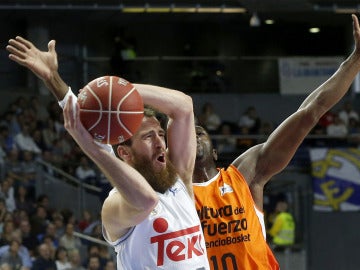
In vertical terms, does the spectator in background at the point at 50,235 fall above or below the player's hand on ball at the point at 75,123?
below

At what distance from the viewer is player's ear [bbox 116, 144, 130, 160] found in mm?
5516

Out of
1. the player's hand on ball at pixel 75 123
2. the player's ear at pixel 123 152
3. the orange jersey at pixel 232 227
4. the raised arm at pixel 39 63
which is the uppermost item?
the raised arm at pixel 39 63

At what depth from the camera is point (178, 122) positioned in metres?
5.68

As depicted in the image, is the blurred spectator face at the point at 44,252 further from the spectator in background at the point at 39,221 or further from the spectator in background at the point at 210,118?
the spectator in background at the point at 210,118

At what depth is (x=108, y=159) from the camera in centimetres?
479

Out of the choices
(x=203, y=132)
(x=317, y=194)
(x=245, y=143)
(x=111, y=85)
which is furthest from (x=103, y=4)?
(x=111, y=85)

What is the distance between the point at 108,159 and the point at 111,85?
0.37 metres

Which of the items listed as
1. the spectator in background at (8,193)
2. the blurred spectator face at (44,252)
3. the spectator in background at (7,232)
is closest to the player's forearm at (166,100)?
the blurred spectator face at (44,252)

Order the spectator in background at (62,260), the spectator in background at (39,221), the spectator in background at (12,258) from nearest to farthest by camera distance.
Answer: the spectator in background at (12,258) < the spectator in background at (62,260) < the spectator in background at (39,221)

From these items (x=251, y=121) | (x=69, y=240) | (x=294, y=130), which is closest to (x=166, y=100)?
(x=294, y=130)

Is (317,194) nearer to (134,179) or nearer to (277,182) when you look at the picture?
(277,182)

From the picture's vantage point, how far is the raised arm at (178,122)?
17.9 ft

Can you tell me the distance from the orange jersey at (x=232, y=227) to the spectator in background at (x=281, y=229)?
11.0 m

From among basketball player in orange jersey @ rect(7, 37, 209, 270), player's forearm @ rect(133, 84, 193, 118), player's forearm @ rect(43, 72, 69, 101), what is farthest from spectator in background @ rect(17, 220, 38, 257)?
player's forearm @ rect(43, 72, 69, 101)
